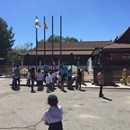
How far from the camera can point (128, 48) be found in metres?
34.1

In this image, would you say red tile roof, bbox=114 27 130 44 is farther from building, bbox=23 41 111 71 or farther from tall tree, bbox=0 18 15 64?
tall tree, bbox=0 18 15 64

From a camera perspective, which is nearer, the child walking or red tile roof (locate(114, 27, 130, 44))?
the child walking

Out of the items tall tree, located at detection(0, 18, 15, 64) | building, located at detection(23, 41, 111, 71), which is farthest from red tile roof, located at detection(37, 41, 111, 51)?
tall tree, located at detection(0, 18, 15, 64)

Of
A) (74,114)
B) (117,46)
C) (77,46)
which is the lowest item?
(74,114)

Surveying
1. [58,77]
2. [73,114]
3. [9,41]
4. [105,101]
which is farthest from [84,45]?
[73,114]

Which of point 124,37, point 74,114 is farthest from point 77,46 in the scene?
point 74,114

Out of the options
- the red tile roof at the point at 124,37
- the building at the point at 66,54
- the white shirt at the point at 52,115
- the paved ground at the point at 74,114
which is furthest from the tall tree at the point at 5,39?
the white shirt at the point at 52,115

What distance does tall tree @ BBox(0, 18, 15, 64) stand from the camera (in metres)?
80.4

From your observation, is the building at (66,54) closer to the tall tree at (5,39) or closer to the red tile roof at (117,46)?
the tall tree at (5,39)

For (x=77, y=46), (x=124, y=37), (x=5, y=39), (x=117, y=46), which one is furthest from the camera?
(x=5, y=39)

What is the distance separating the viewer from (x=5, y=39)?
81.4 meters

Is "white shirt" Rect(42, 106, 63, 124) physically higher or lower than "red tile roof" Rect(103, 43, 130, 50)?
lower

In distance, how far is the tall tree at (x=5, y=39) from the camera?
80375mm

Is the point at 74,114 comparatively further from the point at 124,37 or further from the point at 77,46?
the point at 77,46
